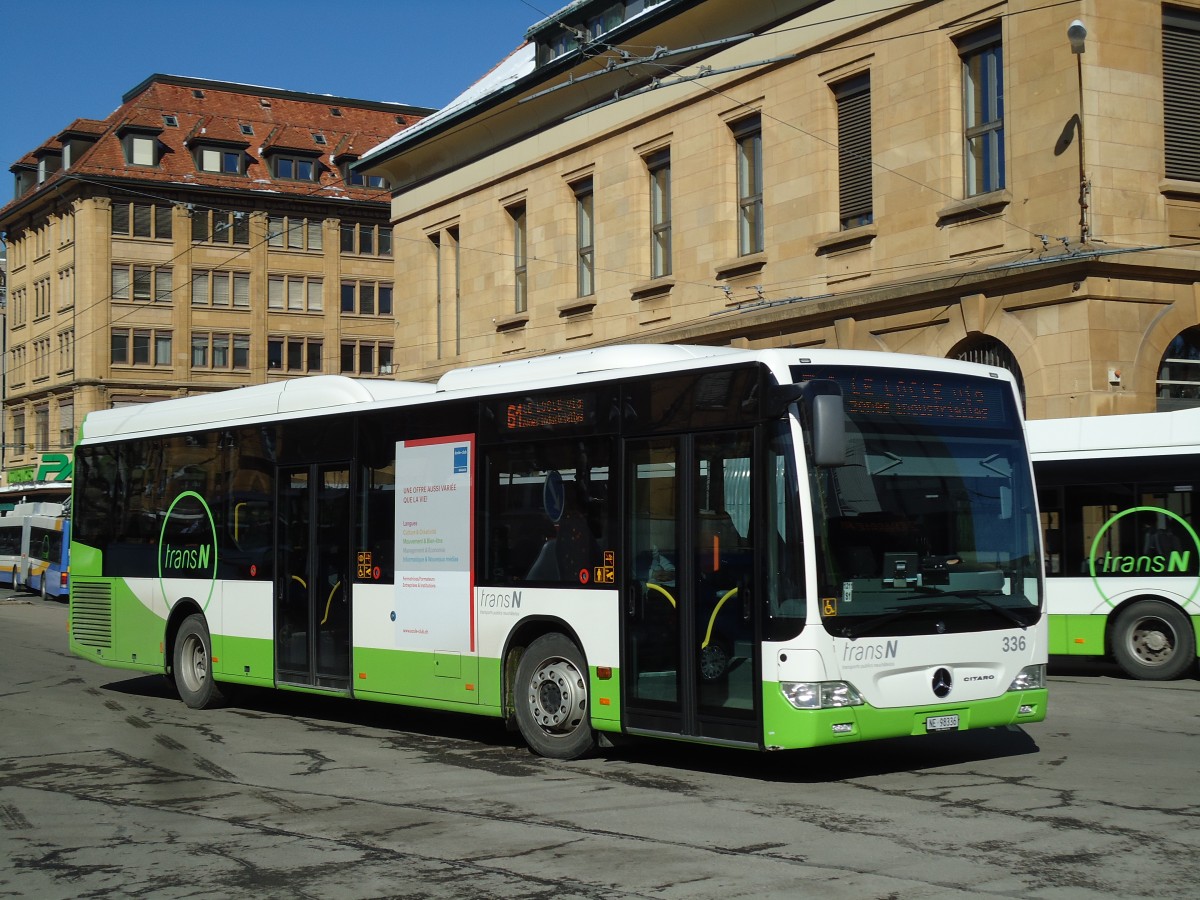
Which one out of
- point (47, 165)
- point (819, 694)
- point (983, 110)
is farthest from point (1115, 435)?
point (47, 165)

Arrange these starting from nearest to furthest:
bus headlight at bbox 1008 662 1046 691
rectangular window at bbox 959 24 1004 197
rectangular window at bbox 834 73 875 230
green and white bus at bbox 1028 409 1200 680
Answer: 1. bus headlight at bbox 1008 662 1046 691
2. green and white bus at bbox 1028 409 1200 680
3. rectangular window at bbox 959 24 1004 197
4. rectangular window at bbox 834 73 875 230

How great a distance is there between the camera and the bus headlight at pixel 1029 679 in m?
10.7

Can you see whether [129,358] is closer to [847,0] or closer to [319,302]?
[319,302]

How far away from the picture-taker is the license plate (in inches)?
401

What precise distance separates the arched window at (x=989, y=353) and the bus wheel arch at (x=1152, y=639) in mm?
5741

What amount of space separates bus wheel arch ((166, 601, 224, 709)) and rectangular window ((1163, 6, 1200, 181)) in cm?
1534

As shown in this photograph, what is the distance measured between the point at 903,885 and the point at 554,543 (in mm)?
5149

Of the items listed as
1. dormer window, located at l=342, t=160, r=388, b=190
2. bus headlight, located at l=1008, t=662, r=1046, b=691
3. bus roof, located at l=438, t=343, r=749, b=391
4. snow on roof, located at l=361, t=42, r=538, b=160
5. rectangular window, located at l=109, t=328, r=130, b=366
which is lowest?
bus headlight, located at l=1008, t=662, r=1046, b=691

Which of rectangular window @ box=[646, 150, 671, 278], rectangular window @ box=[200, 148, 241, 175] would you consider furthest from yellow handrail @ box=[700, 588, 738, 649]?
rectangular window @ box=[200, 148, 241, 175]

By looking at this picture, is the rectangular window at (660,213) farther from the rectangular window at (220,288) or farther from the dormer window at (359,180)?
the dormer window at (359,180)

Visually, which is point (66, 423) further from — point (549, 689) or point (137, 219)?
point (549, 689)

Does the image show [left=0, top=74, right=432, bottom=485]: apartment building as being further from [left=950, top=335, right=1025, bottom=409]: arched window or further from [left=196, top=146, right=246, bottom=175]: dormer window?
[left=950, top=335, right=1025, bottom=409]: arched window

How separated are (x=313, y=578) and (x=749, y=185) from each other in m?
16.8

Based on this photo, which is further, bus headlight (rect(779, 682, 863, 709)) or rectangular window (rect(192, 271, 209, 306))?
rectangular window (rect(192, 271, 209, 306))
